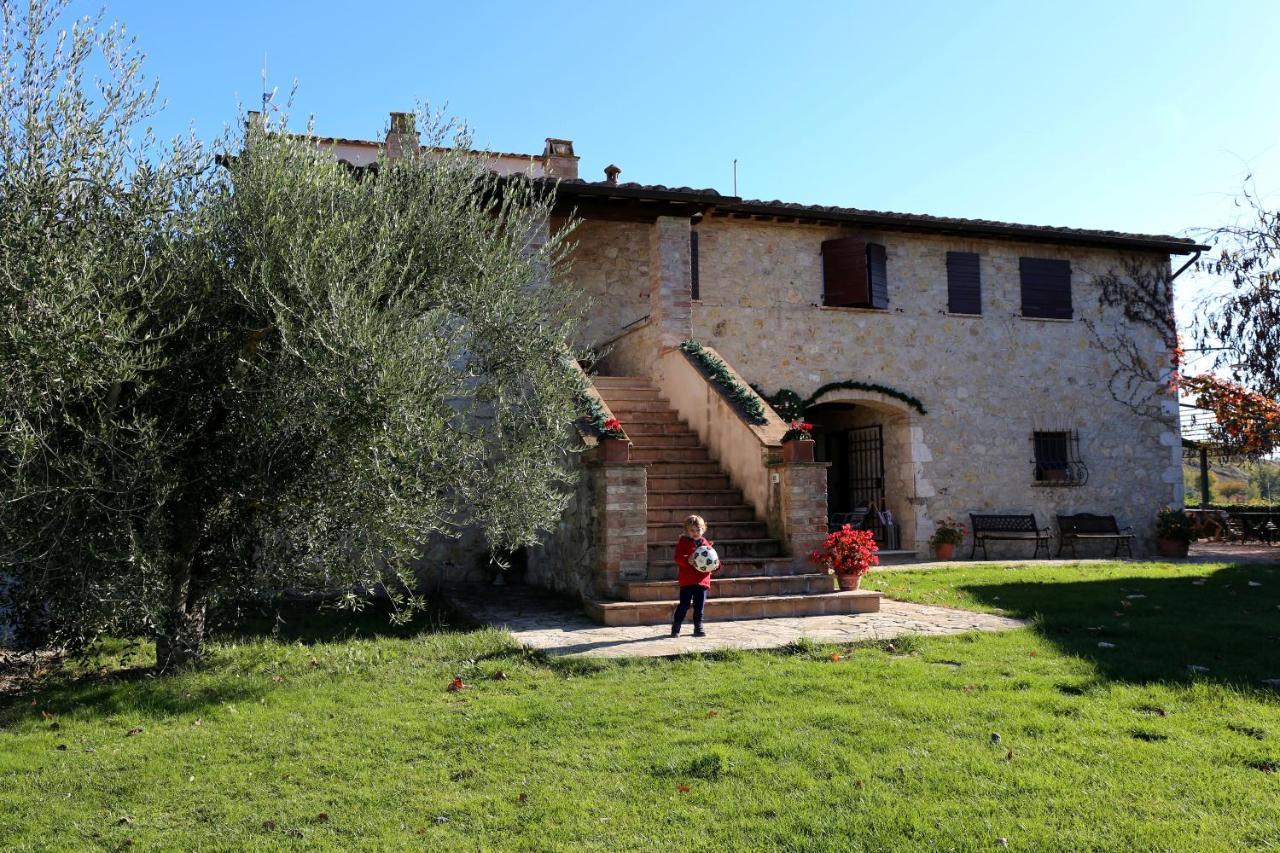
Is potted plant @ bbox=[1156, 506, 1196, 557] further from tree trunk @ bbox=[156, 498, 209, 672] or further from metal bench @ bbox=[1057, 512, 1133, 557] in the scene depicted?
tree trunk @ bbox=[156, 498, 209, 672]

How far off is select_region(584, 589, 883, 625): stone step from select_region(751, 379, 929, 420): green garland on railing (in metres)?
4.87

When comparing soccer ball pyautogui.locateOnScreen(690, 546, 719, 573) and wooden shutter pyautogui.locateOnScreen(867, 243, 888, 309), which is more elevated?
wooden shutter pyautogui.locateOnScreen(867, 243, 888, 309)

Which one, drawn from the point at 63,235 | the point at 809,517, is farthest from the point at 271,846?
the point at 809,517

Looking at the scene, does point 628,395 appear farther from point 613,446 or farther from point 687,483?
point 613,446

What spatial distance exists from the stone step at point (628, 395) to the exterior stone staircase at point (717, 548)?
0.03 meters

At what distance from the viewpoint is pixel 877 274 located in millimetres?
14055

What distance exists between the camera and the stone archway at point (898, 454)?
13992 mm

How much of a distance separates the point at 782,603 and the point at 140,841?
5.89 meters

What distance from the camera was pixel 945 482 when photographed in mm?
14180

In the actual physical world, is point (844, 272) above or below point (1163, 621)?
above

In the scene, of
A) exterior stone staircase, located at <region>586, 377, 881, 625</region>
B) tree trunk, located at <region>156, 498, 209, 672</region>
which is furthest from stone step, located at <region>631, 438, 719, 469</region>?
A: tree trunk, located at <region>156, 498, 209, 672</region>

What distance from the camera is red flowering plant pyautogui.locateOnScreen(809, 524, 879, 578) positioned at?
344 inches

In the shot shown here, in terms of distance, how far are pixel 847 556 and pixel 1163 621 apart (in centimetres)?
269

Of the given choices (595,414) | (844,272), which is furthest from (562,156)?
(595,414)
